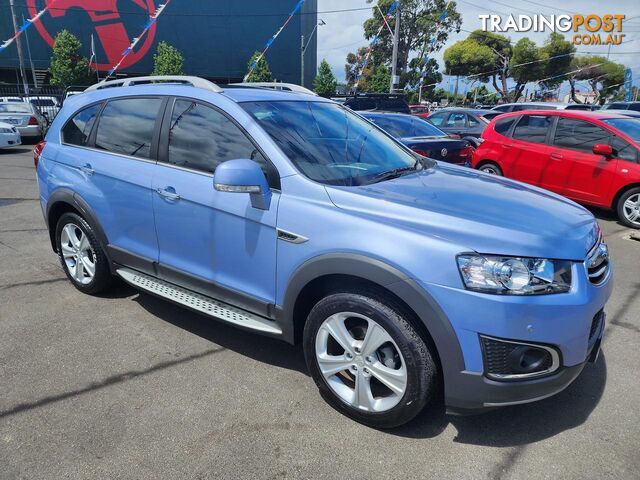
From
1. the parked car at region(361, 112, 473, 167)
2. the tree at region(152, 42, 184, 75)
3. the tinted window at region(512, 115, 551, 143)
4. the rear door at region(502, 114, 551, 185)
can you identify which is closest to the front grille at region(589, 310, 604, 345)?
the parked car at region(361, 112, 473, 167)

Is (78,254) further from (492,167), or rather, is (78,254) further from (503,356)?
(492,167)

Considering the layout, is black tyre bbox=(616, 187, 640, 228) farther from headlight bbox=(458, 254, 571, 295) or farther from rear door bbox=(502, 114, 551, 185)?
headlight bbox=(458, 254, 571, 295)

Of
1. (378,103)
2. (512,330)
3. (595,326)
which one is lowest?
(595,326)

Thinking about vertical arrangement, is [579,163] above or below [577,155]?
below

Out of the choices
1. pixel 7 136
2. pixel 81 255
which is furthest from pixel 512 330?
pixel 7 136

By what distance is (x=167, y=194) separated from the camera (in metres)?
3.20

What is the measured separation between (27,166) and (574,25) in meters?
38.2

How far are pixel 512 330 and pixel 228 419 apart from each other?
5.10 ft

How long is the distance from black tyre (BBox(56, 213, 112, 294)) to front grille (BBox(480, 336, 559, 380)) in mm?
3063

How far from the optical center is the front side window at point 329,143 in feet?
9.41

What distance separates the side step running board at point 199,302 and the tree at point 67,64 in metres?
41.9

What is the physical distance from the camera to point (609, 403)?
2.81m

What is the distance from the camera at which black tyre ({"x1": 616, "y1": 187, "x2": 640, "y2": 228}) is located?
6.82m

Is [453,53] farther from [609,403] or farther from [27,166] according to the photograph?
[609,403]
